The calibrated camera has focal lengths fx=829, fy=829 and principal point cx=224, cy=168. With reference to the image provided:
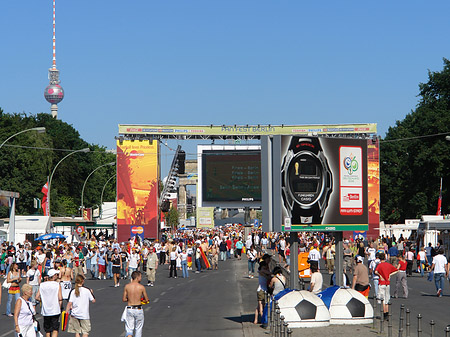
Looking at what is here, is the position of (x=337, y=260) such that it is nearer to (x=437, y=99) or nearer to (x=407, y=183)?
(x=437, y=99)

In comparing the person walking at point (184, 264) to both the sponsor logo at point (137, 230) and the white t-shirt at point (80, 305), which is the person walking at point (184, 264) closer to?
the white t-shirt at point (80, 305)

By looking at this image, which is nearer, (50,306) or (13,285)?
(50,306)

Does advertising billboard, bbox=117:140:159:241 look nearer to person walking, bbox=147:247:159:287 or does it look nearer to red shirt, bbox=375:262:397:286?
person walking, bbox=147:247:159:287

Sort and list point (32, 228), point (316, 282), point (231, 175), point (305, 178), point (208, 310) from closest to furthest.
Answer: point (316, 282) < point (305, 178) < point (208, 310) < point (32, 228) < point (231, 175)

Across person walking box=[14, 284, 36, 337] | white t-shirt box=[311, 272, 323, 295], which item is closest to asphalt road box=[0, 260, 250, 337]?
white t-shirt box=[311, 272, 323, 295]

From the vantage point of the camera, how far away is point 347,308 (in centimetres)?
1923

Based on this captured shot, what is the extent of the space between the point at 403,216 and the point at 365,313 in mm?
67432

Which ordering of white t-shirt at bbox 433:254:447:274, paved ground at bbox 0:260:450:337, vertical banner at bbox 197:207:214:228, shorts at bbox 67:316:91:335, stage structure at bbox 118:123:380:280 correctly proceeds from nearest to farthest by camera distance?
shorts at bbox 67:316:91:335 < paved ground at bbox 0:260:450:337 < stage structure at bbox 118:123:380:280 < white t-shirt at bbox 433:254:447:274 < vertical banner at bbox 197:207:214:228

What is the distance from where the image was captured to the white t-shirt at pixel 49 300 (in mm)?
16141

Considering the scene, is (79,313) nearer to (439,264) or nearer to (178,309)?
(178,309)

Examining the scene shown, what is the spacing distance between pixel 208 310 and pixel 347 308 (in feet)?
19.3

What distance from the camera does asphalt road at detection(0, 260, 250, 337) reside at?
63.1 feet

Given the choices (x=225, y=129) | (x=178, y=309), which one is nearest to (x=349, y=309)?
(x=178, y=309)

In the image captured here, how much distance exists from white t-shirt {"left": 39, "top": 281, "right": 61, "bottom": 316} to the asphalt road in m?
2.53
